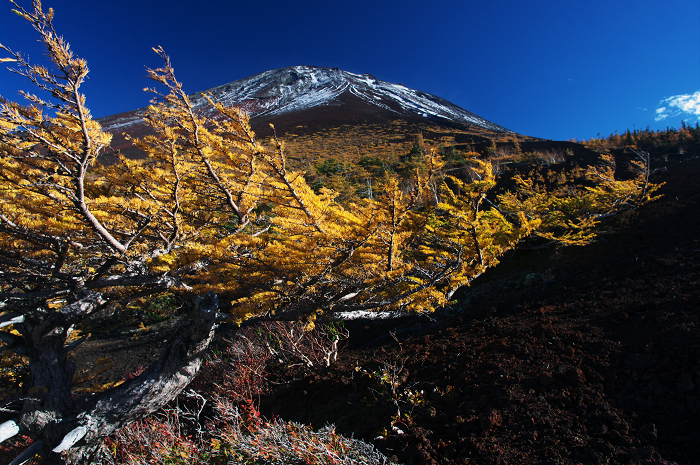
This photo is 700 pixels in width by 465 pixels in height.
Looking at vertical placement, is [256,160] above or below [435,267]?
above

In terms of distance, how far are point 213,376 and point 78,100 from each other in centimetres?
481

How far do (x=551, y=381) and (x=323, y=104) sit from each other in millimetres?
57110

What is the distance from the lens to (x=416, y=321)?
6238 millimetres

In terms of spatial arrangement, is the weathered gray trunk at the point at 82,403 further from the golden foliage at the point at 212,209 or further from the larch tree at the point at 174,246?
the golden foliage at the point at 212,209

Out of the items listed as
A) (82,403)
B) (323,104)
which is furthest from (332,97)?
(82,403)

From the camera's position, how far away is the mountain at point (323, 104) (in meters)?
43.4

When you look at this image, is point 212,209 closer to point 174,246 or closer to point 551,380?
point 174,246

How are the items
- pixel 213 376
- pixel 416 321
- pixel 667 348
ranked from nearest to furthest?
pixel 667 348 < pixel 213 376 < pixel 416 321

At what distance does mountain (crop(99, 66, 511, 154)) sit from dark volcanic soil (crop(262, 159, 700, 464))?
40040 mm

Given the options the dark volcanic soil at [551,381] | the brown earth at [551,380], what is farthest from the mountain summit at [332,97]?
the dark volcanic soil at [551,381]

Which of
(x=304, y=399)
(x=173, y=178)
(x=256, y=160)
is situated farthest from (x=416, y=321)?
(x=173, y=178)

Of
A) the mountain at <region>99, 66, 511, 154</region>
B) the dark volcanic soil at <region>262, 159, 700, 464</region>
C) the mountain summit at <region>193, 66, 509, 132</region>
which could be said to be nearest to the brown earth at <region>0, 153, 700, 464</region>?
the dark volcanic soil at <region>262, 159, 700, 464</region>

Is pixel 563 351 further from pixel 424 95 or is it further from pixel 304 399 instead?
pixel 424 95

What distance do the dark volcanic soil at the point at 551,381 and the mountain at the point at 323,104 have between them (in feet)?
131
